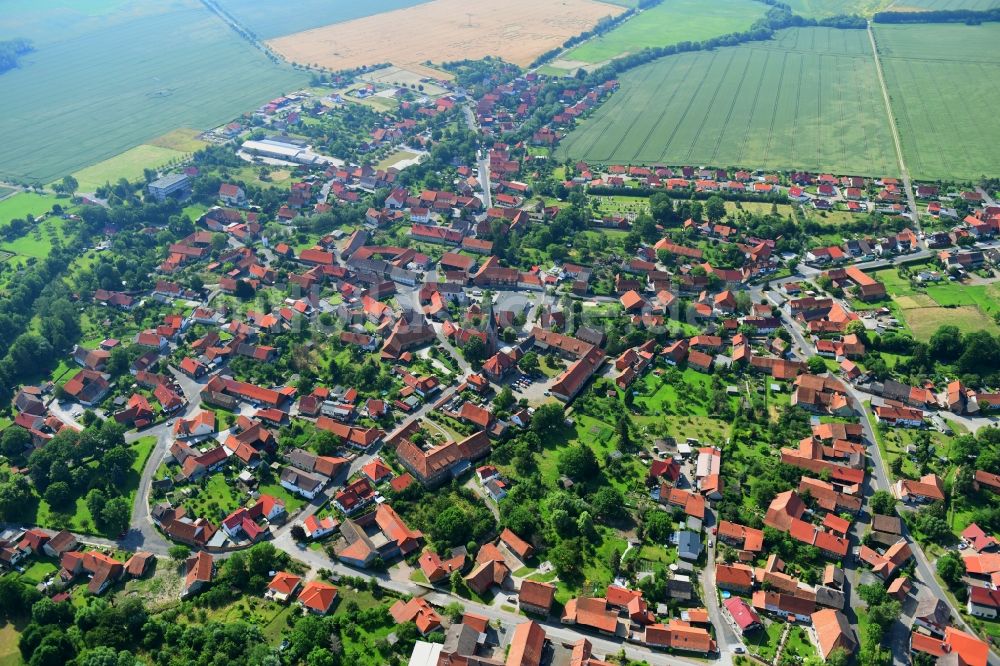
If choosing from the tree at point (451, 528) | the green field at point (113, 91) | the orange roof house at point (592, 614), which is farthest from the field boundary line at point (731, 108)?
the green field at point (113, 91)

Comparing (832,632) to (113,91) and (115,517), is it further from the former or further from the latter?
(113,91)

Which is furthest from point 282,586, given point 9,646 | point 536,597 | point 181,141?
point 181,141

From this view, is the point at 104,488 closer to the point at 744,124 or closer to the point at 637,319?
the point at 637,319

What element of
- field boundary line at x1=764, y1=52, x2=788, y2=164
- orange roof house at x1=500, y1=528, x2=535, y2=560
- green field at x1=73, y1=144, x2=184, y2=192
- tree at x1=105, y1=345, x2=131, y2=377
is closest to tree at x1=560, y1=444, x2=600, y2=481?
orange roof house at x1=500, y1=528, x2=535, y2=560

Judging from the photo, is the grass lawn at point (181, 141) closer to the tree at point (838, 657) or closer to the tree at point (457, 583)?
the tree at point (457, 583)

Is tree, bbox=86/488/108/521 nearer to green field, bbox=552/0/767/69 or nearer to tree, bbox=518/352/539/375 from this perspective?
tree, bbox=518/352/539/375

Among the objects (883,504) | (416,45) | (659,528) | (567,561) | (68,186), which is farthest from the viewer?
(416,45)
